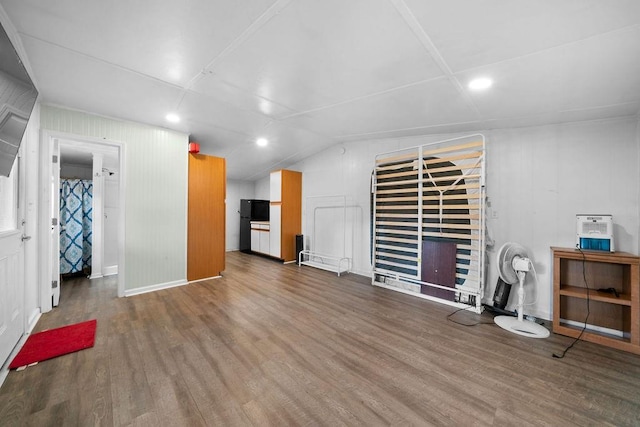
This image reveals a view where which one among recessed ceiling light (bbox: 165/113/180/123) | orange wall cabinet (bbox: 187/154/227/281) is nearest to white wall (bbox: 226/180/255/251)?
orange wall cabinet (bbox: 187/154/227/281)

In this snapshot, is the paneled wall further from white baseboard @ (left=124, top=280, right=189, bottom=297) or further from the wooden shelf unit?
the wooden shelf unit

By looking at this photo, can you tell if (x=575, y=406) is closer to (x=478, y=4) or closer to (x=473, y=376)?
(x=473, y=376)

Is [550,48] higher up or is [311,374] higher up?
[550,48]

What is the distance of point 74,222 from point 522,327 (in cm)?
664

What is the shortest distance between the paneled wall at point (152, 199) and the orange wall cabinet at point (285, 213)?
212cm

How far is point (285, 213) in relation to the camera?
5.62 metres

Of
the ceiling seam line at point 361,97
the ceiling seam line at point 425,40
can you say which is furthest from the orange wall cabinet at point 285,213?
the ceiling seam line at point 425,40

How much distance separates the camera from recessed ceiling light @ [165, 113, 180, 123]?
10.5 ft

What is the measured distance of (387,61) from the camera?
77.8 inches

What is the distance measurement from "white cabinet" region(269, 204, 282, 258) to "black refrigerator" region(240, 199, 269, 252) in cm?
126

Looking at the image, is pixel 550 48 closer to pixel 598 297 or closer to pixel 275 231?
pixel 598 297

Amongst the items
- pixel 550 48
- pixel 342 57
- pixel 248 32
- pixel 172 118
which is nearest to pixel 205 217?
pixel 172 118

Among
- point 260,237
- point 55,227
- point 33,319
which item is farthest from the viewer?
point 260,237

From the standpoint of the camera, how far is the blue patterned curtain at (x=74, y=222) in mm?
4098
